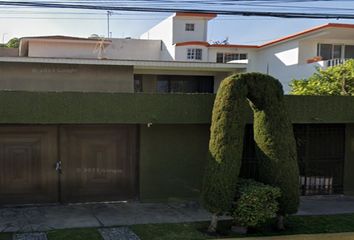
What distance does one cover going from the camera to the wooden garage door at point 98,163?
33.1 feet

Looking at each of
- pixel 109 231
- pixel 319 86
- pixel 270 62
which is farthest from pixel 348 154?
pixel 270 62

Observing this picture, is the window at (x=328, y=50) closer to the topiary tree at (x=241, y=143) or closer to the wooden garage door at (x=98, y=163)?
the wooden garage door at (x=98, y=163)

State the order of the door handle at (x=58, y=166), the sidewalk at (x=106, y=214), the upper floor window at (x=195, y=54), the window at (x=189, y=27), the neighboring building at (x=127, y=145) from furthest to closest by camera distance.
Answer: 1. the window at (x=189, y=27)
2. the upper floor window at (x=195, y=54)
3. the door handle at (x=58, y=166)
4. the neighboring building at (x=127, y=145)
5. the sidewalk at (x=106, y=214)

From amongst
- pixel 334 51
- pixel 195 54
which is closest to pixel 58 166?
pixel 334 51

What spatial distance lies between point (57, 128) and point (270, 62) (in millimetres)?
17977

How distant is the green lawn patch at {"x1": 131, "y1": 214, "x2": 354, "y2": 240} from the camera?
7996 mm

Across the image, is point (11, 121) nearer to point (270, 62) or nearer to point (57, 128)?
point (57, 128)

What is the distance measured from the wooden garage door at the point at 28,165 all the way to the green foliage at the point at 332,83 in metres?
9.07

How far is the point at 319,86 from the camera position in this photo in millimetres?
15195

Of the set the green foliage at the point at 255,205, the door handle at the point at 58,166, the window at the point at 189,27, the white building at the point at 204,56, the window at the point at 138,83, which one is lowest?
the green foliage at the point at 255,205

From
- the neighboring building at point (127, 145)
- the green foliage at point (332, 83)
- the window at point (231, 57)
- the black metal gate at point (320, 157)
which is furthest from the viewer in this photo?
the window at point (231, 57)

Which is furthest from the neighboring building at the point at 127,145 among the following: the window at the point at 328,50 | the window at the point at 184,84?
the window at the point at 328,50

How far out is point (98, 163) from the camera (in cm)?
1030

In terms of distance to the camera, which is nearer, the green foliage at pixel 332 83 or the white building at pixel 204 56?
the green foliage at pixel 332 83
